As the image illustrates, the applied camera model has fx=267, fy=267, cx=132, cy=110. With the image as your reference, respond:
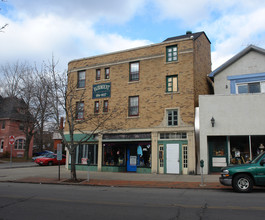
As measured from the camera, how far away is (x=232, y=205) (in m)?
7.95

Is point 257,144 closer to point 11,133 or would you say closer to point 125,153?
point 125,153

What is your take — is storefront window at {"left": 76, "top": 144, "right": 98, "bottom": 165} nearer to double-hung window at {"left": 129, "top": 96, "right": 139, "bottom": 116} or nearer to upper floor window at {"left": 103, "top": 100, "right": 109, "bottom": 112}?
upper floor window at {"left": 103, "top": 100, "right": 109, "bottom": 112}

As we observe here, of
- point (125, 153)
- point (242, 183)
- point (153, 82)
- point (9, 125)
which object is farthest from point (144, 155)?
point (9, 125)

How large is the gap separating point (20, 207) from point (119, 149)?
42.9 feet

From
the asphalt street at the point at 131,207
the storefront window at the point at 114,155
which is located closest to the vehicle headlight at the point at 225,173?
the asphalt street at the point at 131,207

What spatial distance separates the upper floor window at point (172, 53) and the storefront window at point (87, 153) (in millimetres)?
9051

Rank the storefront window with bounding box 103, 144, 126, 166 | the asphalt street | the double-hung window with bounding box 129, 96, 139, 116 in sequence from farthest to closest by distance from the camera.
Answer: the storefront window with bounding box 103, 144, 126, 166, the double-hung window with bounding box 129, 96, 139, 116, the asphalt street

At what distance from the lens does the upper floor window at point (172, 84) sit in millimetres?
19344

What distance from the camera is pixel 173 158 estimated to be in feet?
60.1

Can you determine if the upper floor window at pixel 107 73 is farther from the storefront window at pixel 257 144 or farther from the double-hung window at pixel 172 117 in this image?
the storefront window at pixel 257 144

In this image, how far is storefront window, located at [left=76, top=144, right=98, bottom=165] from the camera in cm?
2169

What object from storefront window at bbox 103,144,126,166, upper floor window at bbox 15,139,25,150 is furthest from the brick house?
storefront window at bbox 103,144,126,166

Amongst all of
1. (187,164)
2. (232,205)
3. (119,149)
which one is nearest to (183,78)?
(187,164)

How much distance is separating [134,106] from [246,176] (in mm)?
11323
